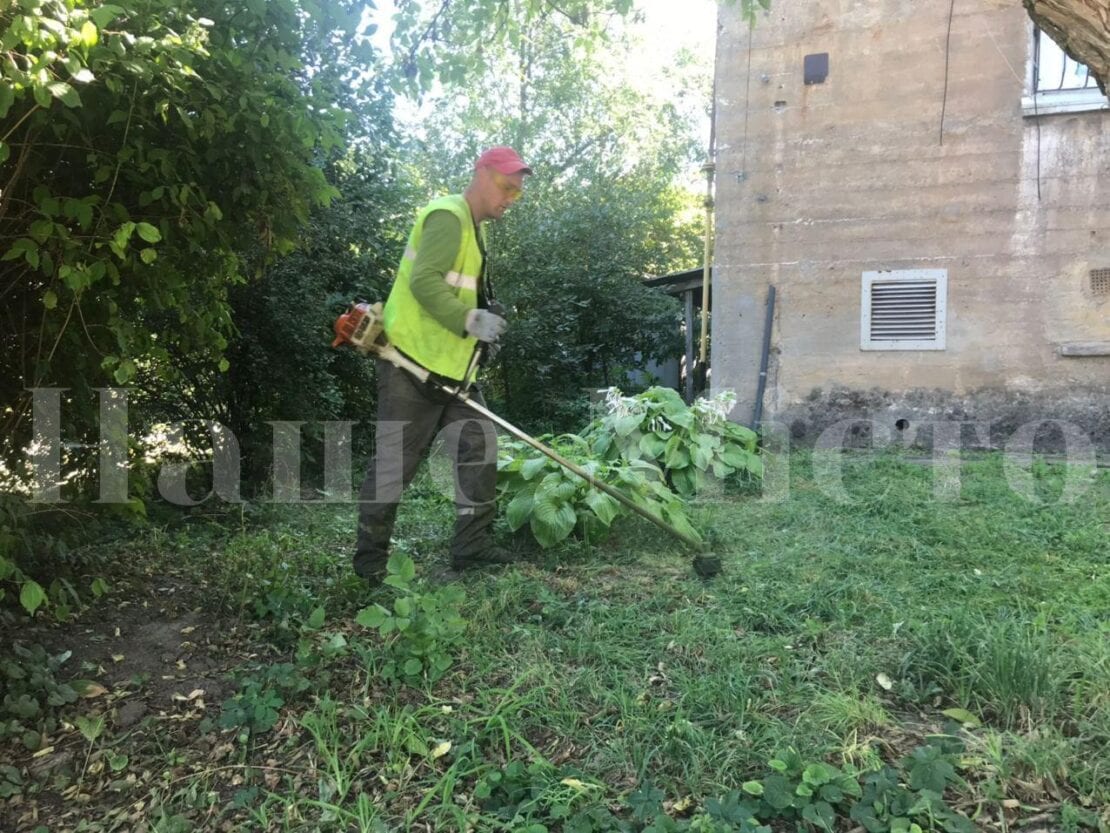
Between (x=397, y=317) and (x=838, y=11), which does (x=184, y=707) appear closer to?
(x=397, y=317)

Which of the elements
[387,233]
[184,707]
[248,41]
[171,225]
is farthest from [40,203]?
[387,233]

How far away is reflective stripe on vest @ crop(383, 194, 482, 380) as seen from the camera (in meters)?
3.30

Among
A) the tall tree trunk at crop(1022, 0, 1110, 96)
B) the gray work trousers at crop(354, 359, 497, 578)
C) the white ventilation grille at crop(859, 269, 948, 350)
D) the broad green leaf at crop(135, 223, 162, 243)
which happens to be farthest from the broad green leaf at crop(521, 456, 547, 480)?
the white ventilation grille at crop(859, 269, 948, 350)

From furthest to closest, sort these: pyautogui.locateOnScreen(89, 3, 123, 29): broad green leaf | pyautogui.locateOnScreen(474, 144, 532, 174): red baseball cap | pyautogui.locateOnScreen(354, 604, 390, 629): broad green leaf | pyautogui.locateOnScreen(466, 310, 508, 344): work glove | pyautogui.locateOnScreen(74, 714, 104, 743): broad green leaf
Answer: pyautogui.locateOnScreen(474, 144, 532, 174): red baseball cap, pyautogui.locateOnScreen(466, 310, 508, 344): work glove, pyautogui.locateOnScreen(354, 604, 390, 629): broad green leaf, pyautogui.locateOnScreen(74, 714, 104, 743): broad green leaf, pyautogui.locateOnScreen(89, 3, 123, 29): broad green leaf

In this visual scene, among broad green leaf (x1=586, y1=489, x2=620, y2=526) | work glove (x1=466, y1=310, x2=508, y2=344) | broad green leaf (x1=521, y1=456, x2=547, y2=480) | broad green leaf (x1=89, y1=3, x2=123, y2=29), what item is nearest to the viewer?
broad green leaf (x1=89, y1=3, x2=123, y2=29)

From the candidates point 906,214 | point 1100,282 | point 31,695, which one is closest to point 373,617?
point 31,695

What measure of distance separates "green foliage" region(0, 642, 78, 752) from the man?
1151 mm

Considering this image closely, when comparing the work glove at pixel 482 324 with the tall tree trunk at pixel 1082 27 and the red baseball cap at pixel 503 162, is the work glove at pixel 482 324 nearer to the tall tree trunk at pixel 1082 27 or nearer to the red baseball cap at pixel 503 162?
the red baseball cap at pixel 503 162

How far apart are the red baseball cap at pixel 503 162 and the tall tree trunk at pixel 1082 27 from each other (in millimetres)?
1834

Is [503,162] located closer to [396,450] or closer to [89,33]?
[396,450]

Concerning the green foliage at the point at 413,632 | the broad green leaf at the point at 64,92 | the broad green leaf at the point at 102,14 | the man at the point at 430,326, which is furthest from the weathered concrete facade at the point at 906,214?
the broad green leaf at the point at 64,92

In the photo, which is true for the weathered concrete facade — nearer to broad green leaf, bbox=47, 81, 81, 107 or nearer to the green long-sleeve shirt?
the green long-sleeve shirt

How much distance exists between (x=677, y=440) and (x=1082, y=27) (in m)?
3.29

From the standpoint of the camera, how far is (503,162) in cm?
333
